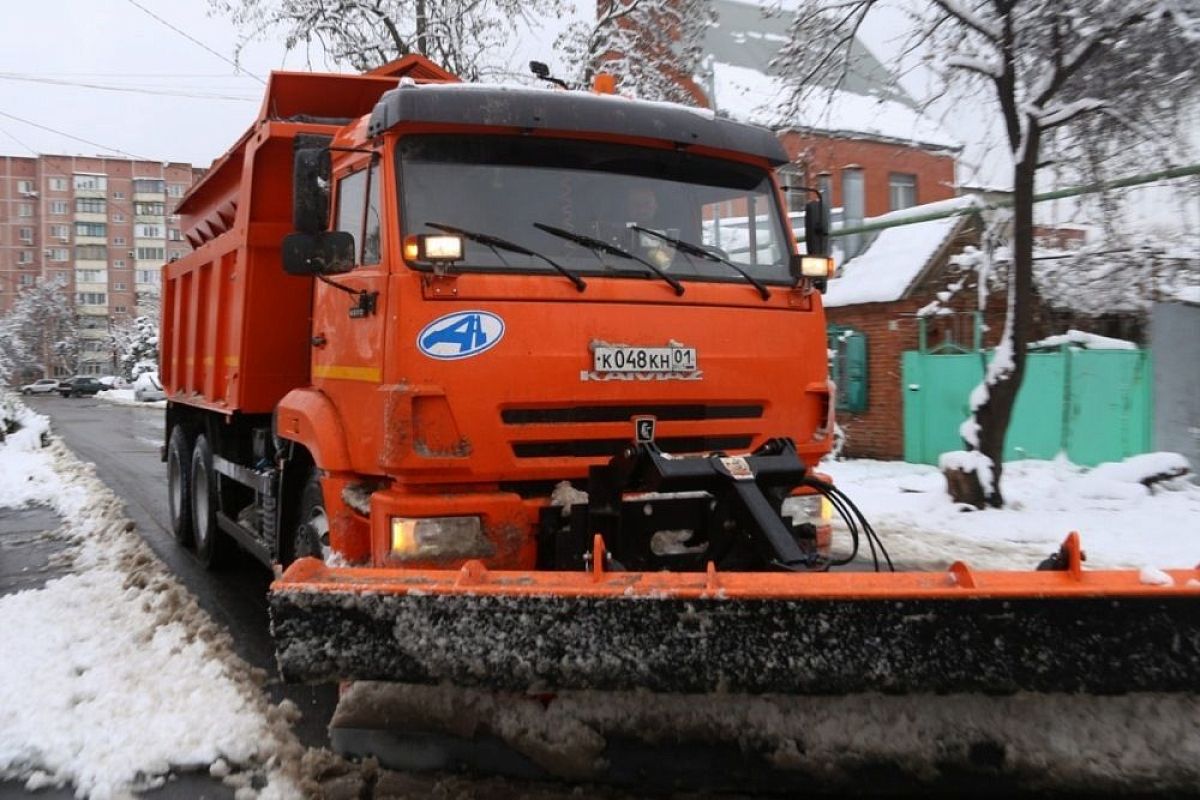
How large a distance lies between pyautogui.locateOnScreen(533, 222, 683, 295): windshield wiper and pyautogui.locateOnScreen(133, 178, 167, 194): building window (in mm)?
106234

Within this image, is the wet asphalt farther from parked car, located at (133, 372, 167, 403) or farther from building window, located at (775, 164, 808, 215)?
parked car, located at (133, 372, 167, 403)

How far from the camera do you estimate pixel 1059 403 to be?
11.5 meters

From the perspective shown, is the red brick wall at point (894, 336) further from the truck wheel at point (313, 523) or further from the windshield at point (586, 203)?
the truck wheel at point (313, 523)

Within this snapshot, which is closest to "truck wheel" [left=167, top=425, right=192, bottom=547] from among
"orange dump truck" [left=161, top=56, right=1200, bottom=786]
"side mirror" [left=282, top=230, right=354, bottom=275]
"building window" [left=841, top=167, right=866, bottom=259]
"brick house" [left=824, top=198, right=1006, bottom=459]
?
"orange dump truck" [left=161, top=56, right=1200, bottom=786]

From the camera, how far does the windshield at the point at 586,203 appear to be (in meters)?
4.26

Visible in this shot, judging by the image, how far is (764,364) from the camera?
4.58 meters

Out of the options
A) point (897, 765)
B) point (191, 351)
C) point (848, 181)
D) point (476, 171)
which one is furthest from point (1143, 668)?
point (848, 181)

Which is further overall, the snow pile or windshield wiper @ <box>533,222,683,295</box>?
the snow pile

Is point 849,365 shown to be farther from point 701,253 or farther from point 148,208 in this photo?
point 148,208

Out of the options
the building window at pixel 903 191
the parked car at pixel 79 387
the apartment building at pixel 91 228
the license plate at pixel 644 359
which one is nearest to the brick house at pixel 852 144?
the building window at pixel 903 191

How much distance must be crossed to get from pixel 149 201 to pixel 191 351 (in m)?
103

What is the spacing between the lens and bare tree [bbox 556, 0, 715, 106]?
725 inches

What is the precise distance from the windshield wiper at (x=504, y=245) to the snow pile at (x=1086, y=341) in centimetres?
905

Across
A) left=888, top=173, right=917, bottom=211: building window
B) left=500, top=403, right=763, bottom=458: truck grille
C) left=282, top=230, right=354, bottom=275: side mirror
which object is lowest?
left=500, top=403, right=763, bottom=458: truck grille
